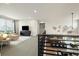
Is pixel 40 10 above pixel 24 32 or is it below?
above

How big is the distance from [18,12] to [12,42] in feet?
1.12

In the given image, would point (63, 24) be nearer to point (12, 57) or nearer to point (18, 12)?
point (18, 12)

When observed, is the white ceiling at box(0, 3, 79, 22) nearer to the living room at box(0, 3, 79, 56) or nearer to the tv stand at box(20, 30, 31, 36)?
the living room at box(0, 3, 79, 56)

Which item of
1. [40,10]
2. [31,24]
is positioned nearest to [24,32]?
[31,24]

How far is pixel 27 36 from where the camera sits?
157 cm

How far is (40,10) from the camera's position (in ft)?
5.03

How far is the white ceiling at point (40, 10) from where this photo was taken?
4.92 ft

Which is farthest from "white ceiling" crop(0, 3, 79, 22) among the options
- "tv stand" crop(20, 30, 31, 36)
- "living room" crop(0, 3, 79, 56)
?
"tv stand" crop(20, 30, 31, 36)

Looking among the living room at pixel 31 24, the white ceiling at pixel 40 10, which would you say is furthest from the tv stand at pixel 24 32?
the white ceiling at pixel 40 10

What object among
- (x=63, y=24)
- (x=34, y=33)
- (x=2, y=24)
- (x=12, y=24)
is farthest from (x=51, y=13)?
(x=2, y=24)

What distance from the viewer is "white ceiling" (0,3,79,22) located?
150cm

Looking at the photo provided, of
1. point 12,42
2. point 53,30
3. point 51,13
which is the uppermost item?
point 51,13

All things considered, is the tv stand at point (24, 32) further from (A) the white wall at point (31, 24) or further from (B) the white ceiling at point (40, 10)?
(B) the white ceiling at point (40, 10)

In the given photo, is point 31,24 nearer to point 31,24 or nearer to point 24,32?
point 31,24
